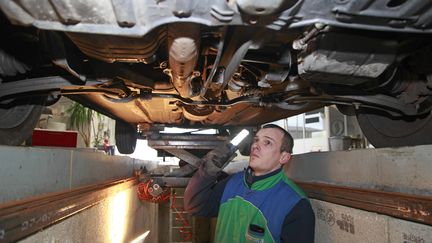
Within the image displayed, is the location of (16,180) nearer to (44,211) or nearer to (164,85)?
(44,211)

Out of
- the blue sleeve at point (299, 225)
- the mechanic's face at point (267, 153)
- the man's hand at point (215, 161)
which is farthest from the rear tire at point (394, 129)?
the man's hand at point (215, 161)

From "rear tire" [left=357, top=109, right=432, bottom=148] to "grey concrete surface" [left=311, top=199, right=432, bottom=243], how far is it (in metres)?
0.55

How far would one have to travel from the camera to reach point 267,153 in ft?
6.09

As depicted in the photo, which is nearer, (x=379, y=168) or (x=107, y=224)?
(x=379, y=168)

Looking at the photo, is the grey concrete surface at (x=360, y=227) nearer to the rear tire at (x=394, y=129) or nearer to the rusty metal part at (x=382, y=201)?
the rusty metal part at (x=382, y=201)

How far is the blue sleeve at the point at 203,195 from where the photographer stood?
2062mm

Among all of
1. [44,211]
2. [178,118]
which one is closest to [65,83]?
[44,211]

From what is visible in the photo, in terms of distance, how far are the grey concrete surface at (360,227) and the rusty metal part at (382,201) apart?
1.3 inches

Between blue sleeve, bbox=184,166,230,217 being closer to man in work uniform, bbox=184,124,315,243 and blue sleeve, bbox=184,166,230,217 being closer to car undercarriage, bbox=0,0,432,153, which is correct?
man in work uniform, bbox=184,124,315,243

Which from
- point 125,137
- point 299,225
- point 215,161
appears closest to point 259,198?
point 299,225

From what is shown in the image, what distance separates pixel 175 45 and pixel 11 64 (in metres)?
0.80

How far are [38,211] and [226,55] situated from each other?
0.91 m

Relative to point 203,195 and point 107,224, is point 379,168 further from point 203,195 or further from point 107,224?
point 107,224

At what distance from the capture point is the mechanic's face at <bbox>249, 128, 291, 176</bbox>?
1844mm
